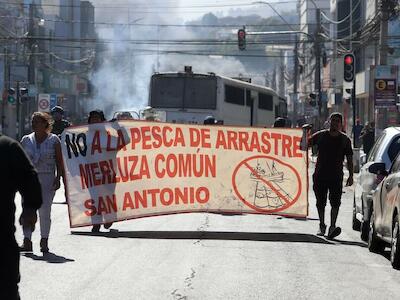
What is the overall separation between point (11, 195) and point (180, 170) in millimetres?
8836

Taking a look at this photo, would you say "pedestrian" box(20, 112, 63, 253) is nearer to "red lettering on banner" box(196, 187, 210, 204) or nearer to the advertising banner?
"red lettering on banner" box(196, 187, 210, 204)

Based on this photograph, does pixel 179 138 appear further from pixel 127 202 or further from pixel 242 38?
pixel 242 38

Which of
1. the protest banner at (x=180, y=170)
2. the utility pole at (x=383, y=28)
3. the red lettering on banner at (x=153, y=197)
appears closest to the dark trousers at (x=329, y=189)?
the protest banner at (x=180, y=170)

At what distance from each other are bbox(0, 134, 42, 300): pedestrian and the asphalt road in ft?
9.63

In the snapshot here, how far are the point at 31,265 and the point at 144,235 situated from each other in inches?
136

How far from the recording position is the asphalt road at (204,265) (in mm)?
9109

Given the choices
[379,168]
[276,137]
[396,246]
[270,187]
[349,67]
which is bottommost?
[396,246]

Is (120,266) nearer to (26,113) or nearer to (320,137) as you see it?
(320,137)

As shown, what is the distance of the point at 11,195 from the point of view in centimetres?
593

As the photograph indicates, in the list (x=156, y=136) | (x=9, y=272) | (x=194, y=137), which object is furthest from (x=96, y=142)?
(x=9, y=272)

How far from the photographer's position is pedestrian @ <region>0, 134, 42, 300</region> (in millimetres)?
5711

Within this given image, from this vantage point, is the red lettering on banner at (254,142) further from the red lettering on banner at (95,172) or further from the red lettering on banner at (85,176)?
the red lettering on banner at (85,176)

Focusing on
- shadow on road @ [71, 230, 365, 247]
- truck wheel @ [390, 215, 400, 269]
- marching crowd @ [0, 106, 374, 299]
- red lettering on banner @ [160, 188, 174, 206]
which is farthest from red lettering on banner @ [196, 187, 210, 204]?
truck wheel @ [390, 215, 400, 269]

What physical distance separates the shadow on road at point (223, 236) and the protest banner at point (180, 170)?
289mm
